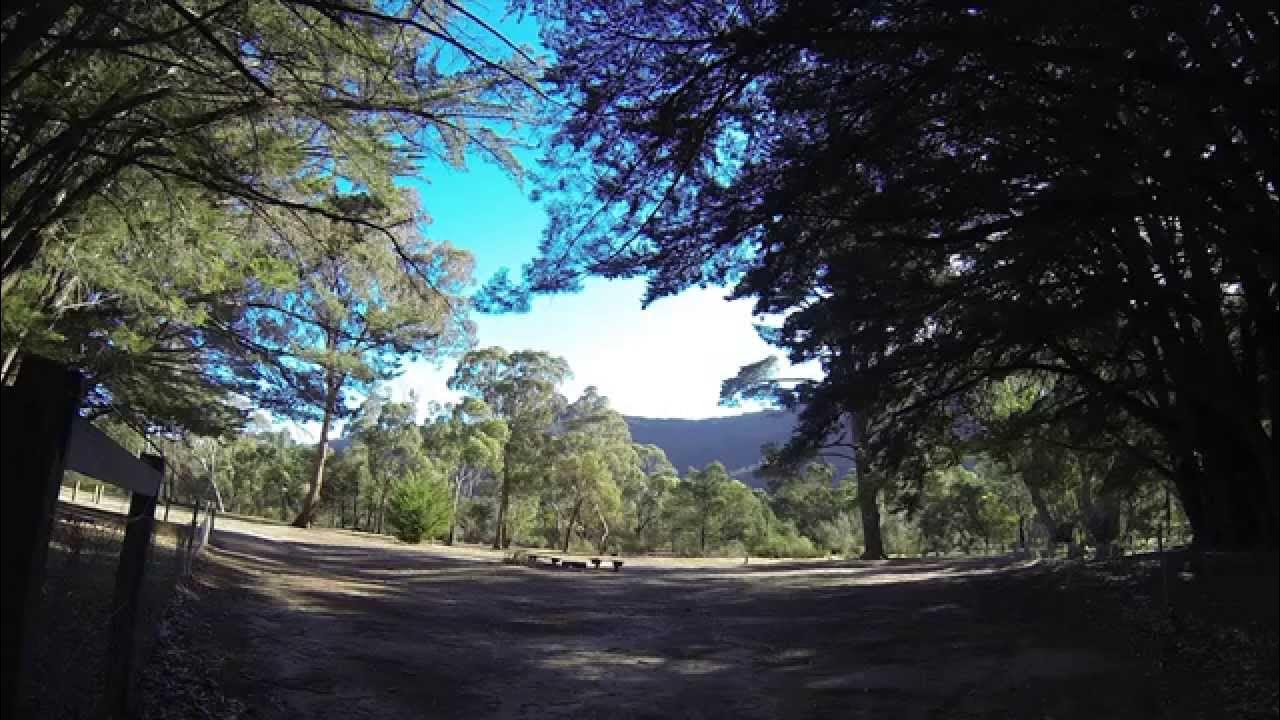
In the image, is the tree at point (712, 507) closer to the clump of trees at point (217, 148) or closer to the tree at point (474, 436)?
the tree at point (474, 436)

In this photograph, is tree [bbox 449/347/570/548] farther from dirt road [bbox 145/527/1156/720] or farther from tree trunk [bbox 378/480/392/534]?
dirt road [bbox 145/527/1156/720]

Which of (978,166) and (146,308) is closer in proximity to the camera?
(978,166)

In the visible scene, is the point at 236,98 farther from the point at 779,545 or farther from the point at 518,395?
the point at 779,545

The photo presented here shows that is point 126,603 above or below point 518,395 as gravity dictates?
below

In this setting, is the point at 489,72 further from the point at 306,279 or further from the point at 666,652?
the point at 666,652

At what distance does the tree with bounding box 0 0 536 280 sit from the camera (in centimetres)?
655

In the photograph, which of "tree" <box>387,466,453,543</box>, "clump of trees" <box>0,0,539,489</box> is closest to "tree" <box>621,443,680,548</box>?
"tree" <box>387,466,453,543</box>

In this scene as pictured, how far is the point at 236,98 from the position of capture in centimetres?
730

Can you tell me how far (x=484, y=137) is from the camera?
7906mm

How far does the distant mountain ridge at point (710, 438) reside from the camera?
171 metres

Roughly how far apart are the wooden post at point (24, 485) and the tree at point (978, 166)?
479cm

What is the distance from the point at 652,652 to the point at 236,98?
7.31 meters

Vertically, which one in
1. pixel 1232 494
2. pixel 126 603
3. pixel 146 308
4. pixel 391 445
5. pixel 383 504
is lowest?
pixel 126 603

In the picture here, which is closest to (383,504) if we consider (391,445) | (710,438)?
(391,445)
